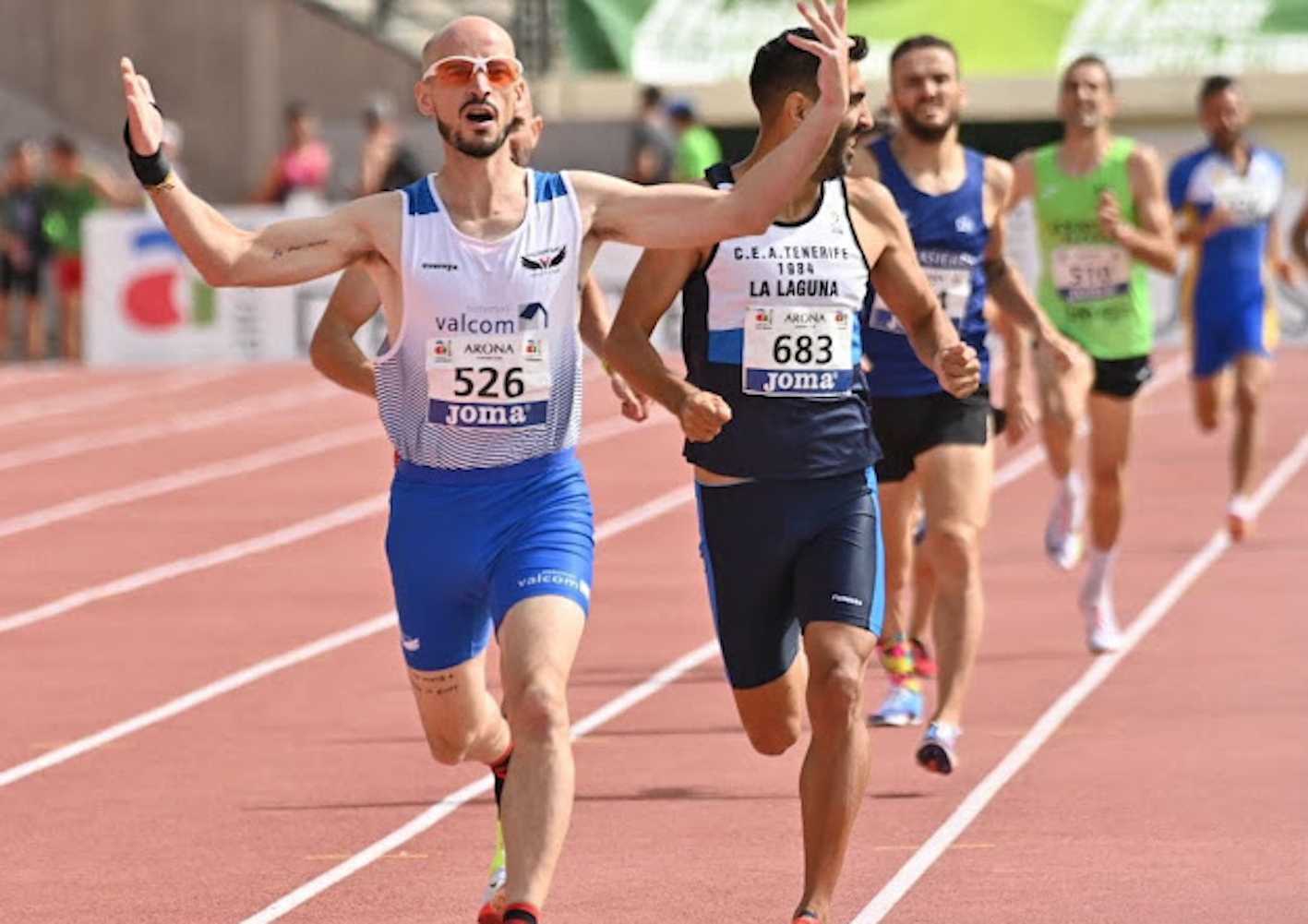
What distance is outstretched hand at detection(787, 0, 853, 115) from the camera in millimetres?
7047

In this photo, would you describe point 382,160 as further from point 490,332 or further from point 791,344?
point 490,332

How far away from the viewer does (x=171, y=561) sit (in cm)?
1625

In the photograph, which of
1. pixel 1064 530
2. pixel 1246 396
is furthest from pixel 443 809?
pixel 1246 396

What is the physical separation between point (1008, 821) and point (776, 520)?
158cm

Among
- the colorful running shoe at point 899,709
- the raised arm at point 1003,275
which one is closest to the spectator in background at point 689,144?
the raised arm at point 1003,275

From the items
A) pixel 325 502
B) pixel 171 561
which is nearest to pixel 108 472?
pixel 325 502

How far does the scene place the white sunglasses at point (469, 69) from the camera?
285 inches

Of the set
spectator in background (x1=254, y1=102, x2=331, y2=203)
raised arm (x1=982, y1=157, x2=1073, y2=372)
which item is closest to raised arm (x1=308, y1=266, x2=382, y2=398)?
raised arm (x1=982, y1=157, x2=1073, y2=372)

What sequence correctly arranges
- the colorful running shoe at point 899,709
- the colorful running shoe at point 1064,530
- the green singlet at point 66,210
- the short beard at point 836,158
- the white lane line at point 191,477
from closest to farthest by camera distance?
the short beard at point 836,158 → the colorful running shoe at point 899,709 → the colorful running shoe at point 1064,530 → the white lane line at point 191,477 → the green singlet at point 66,210

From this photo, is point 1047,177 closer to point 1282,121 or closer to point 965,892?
point 965,892

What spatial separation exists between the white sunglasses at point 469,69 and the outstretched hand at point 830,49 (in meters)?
0.61

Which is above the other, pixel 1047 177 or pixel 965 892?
pixel 1047 177

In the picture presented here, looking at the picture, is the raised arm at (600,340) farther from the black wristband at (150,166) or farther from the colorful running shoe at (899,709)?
the colorful running shoe at (899,709)

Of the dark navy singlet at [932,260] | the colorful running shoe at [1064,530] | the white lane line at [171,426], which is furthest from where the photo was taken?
the white lane line at [171,426]
